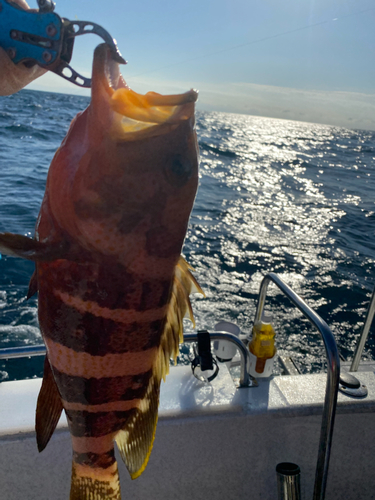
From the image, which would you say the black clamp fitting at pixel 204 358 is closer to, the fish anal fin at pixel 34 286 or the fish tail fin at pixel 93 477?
the fish tail fin at pixel 93 477

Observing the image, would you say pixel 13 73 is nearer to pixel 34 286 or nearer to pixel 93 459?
pixel 34 286

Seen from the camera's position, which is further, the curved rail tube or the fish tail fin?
the curved rail tube

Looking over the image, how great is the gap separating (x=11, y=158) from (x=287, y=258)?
1553cm

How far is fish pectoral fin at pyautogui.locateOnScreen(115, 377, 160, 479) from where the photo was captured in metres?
1.64

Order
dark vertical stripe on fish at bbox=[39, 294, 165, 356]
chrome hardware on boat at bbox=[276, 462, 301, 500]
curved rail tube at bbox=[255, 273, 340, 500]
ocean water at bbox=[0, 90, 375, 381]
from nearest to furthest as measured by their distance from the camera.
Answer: dark vertical stripe on fish at bbox=[39, 294, 165, 356] < curved rail tube at bbox=[255, 273, 340, 500] < chrome hardware on boat at bbox=[276, 462, 301, 500] < ocean water at bbox=[0, 90, 375, 381]

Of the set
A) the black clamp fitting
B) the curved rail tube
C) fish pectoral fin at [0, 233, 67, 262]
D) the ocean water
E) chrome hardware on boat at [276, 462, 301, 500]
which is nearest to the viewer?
fish pectoral fin at [0, 233, 67, 262]

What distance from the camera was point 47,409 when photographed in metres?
1.56

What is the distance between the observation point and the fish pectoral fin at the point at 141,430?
1642 millimetres

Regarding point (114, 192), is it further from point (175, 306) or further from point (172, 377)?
point (172, 377)

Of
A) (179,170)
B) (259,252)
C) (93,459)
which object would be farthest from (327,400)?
(259,252)

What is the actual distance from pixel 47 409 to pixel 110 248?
0.78m

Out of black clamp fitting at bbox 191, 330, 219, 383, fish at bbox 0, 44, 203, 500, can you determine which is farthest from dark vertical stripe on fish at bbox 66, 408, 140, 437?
black clamp fitting at bbox 191, 330, 219, 383

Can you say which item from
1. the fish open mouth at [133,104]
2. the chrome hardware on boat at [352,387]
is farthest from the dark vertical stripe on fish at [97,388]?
the chrome hardware on boat at [352,387]

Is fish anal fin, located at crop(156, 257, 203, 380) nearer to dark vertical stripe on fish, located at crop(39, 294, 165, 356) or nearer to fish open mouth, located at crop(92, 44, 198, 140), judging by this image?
dark vertical stripe on fish, located at crop(39, 294, 165, 356)
